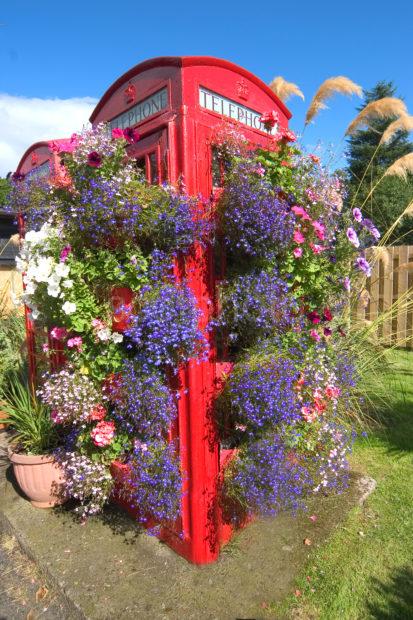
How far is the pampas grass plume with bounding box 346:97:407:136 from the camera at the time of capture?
4.69 meters

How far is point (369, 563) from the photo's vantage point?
103 inches

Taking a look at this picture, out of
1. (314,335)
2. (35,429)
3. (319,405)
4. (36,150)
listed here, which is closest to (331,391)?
(319,405)

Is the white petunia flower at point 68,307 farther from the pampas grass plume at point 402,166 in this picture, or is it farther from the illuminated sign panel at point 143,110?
the pampas grass plume at point 402,166

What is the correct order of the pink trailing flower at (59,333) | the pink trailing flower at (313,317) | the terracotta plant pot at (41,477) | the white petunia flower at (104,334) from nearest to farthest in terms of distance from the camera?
the white petunia flower at (104,334) → the pink trailing flower at (59,333) → the pink trailing flower at (313,317) → the terracotta plant pot at (41,477)

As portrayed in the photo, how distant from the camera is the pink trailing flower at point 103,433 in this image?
8.43 feet

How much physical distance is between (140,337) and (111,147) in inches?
43.4

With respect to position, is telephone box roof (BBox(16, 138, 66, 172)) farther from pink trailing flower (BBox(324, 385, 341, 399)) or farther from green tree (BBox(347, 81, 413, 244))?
green tree (BBox(347, 81, 413, 244))

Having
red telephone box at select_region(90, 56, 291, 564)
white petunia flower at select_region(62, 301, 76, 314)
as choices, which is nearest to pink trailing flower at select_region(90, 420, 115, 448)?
red telephone box at select_region(90, 56, 291, 564)

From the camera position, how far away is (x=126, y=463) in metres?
2.68

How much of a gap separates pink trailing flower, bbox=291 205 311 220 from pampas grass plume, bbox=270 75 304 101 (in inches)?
156

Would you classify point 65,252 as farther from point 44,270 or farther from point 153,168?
point 153,168

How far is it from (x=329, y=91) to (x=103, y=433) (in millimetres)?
4379

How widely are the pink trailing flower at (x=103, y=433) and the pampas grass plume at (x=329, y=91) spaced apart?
12.8ft

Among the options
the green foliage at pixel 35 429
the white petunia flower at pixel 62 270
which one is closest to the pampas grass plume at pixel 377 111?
the white petunia flower at pixel 62 270
